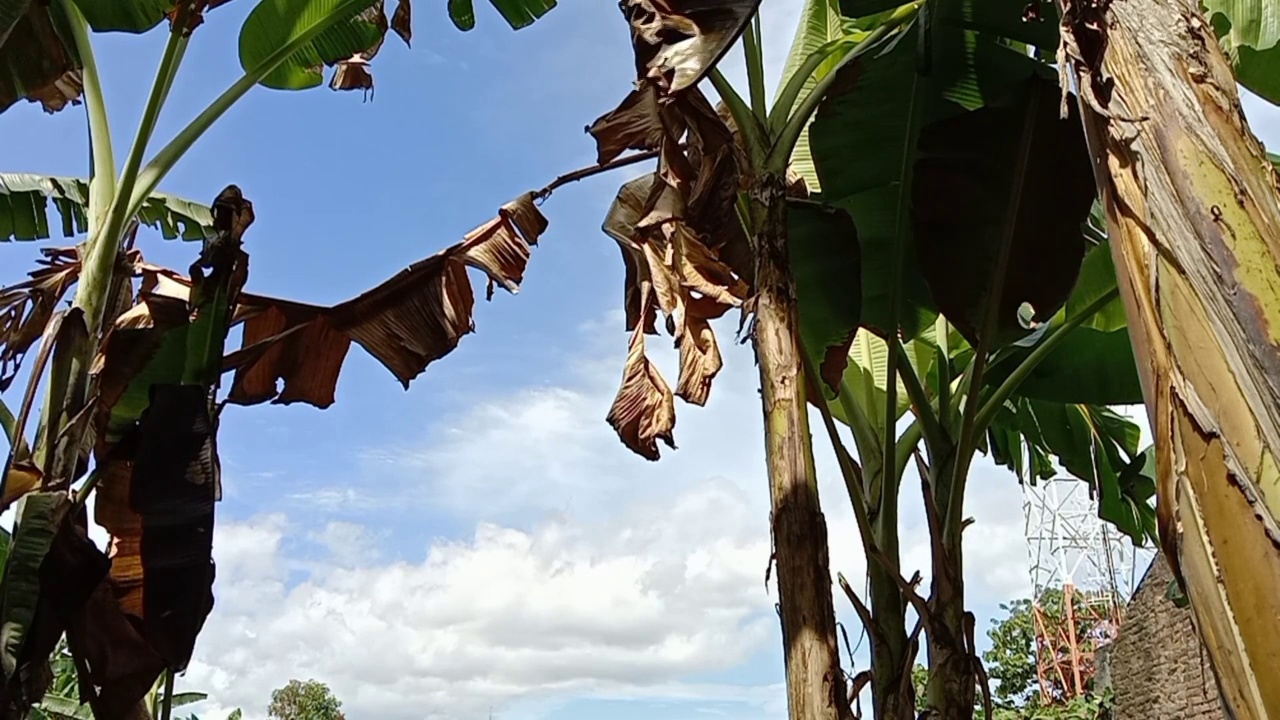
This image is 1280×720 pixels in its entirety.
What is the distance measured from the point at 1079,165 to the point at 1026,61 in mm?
317

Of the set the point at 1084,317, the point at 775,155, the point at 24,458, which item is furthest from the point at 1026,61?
the point at 24,458

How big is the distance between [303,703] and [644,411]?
16.7 m

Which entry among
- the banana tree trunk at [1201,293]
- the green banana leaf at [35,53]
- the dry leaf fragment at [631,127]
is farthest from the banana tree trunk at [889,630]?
the green banana leaf at [35,53]

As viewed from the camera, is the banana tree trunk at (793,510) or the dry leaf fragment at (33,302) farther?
the dry leaf fragment at (33,302)

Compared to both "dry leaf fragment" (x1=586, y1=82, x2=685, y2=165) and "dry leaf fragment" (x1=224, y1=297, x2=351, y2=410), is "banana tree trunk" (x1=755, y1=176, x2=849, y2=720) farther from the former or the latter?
"dry leaf fragment" (x1=224, y1=297, x2=351, y2=410)

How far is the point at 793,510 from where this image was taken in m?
1.58

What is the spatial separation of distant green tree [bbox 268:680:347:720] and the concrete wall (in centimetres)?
1314

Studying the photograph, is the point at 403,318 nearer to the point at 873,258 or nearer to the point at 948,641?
the point at 873,258

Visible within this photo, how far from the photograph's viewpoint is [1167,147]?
92cm

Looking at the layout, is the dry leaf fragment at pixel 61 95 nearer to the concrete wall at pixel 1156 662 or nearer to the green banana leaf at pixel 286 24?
the green banana leaf at pixel 286 24

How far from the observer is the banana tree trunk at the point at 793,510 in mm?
1482

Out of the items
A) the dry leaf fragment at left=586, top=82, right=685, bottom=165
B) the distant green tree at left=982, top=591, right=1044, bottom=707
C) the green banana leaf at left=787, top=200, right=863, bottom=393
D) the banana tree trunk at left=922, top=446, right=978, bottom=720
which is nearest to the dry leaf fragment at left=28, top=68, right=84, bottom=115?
the dry leaf fragment at left=586, top=82, right=685, bottom=165

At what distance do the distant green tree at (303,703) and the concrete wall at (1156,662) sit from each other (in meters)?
13.1

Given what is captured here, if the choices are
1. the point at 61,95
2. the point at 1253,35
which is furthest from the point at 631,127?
the point at 61,95
